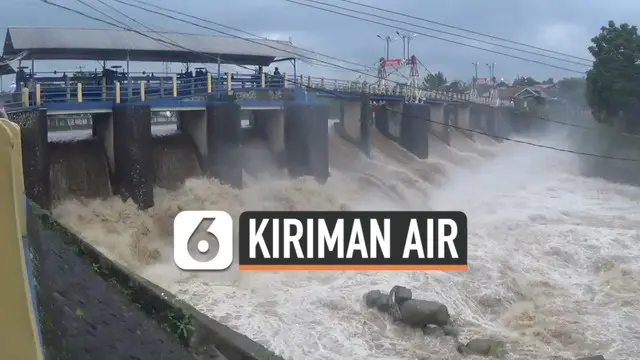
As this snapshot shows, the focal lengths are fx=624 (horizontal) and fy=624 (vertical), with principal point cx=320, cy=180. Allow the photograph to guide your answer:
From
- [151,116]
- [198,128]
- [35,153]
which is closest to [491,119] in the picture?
[198,128]

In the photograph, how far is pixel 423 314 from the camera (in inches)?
336

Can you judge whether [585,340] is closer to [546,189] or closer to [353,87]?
[546,189]

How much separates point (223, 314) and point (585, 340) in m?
5.01

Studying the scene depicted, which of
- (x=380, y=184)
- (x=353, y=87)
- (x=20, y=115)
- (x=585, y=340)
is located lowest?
(x=585, y=340)

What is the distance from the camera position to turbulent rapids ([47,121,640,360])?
329 inches

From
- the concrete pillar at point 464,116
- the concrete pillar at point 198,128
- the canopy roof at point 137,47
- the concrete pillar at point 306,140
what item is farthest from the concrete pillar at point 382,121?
the concrete pillar at point 198,128

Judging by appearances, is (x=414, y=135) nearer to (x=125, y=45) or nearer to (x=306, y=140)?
(x=306, y=140)

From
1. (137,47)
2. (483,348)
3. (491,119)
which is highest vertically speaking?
(137,47)

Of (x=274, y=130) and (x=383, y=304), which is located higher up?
(x=274, y=130)

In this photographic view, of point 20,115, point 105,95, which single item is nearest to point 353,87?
point 105,95

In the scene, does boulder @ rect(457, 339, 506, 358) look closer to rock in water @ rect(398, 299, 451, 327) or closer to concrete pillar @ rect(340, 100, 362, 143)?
rock in water @ rect(398, 299, 451, 327)

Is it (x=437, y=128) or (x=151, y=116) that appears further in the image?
(x=437, y=128)

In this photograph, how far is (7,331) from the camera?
2.18 meters

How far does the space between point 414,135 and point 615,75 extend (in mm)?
7942
